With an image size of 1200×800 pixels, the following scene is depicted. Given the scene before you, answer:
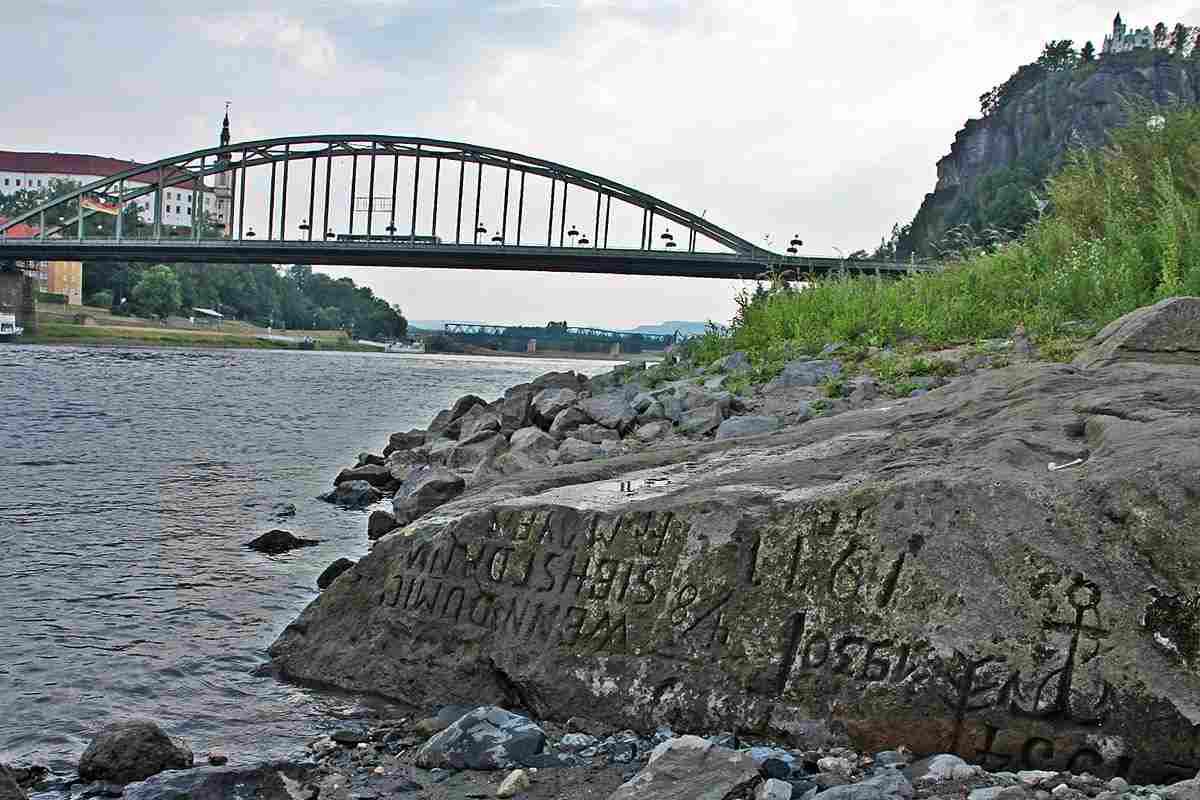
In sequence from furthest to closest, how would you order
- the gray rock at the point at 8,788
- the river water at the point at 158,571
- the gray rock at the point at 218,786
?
the river water at the point at 158,571, the gray rock at the point at 218,786, the gray rock at the point at 8,788

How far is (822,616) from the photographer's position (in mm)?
4711

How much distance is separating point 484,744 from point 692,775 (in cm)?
119

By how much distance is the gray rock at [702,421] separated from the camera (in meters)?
11.6

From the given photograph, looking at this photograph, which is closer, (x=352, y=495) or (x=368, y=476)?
(x=352, y=495)

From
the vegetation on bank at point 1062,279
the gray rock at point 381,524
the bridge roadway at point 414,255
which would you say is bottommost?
the gray rock at point 381,524

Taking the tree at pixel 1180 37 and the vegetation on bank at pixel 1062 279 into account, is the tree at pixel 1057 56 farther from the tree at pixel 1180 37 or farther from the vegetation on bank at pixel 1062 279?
the vegetation on bank at pixel 1062 279

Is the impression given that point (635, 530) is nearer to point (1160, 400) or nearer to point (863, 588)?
point (863, 588)

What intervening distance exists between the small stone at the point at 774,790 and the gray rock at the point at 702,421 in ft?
24.6

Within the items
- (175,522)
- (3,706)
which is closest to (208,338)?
(175,522)

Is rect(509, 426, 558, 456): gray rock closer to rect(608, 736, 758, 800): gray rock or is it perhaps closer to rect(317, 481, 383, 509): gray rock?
rect(317, 481, 383, 509): gray rock

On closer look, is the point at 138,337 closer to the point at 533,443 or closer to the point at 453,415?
the point at 453,415

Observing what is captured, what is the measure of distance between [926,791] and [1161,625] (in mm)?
1058

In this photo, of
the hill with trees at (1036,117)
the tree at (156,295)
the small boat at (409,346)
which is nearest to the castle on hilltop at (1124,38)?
the hill with trees at (1036,117)

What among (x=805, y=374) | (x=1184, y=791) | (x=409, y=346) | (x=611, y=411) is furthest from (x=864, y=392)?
(x=409, y=346)
